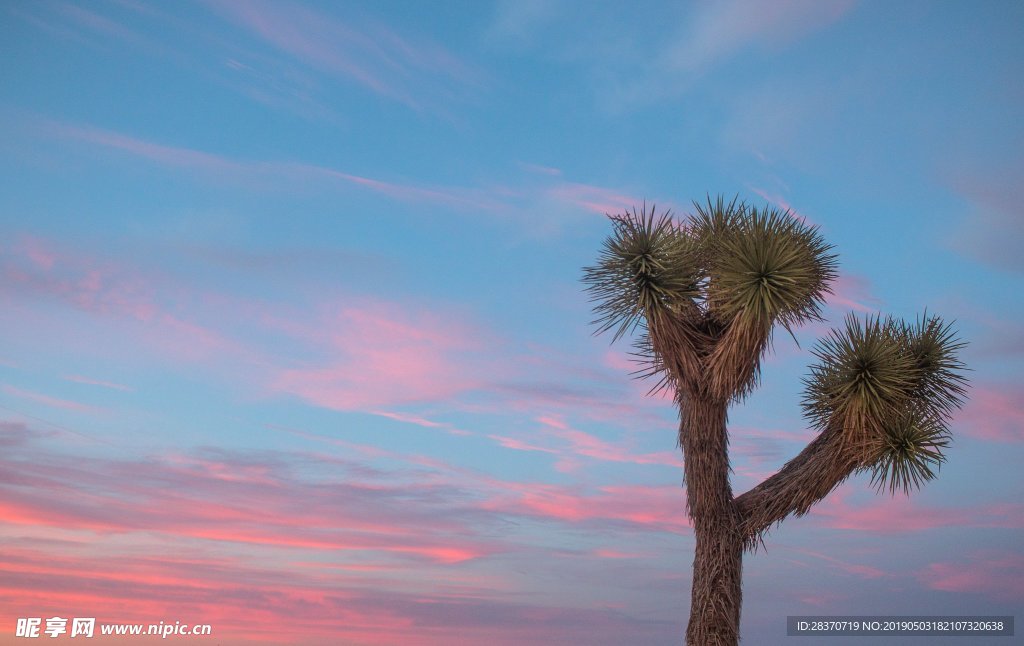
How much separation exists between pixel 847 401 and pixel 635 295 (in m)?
3.25

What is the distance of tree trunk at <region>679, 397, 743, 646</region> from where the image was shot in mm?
13070

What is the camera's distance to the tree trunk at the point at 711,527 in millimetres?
13070

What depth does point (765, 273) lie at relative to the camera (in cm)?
1285

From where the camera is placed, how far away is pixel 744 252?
13.1 meters

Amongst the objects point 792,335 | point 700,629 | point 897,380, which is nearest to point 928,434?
point 897,380

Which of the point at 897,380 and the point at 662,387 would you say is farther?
the point at 662,387

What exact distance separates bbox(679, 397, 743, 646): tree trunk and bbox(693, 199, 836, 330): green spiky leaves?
153 cm

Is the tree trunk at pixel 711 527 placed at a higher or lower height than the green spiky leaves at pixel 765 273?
lower

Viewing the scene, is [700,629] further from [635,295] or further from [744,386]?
[635,295]

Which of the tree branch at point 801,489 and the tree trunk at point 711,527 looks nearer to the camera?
the tree trunk at point 711,527

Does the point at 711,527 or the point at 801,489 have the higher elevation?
the point at 801,489

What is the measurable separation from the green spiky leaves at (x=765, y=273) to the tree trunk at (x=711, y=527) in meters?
1.53

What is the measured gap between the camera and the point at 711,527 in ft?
43.8

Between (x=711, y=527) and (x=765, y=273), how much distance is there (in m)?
3.59
